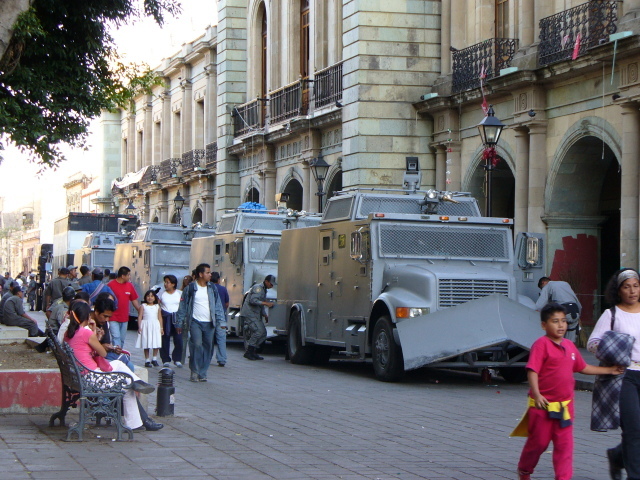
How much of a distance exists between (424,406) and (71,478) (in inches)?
244

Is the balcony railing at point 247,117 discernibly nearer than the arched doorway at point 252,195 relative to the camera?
Yes

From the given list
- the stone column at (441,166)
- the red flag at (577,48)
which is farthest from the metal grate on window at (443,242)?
the stone column at (441,166)

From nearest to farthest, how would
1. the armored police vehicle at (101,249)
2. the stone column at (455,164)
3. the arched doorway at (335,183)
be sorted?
the stone column at (455,164), the arched doorway at (335,183), the armored police vehicle at (101,249)

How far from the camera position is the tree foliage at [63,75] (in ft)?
53.8

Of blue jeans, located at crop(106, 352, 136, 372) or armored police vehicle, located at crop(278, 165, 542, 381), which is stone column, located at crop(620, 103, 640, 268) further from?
blue jeans, located at crop(106, 352, 136, 372)

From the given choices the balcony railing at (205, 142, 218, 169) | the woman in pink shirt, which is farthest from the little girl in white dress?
the balcony railing at (205, 142, 218, 169)

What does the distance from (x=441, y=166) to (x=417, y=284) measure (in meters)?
11.7

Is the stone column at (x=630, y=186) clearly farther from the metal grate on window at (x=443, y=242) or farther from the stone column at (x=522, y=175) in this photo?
the stone column at (x=522, y=175)

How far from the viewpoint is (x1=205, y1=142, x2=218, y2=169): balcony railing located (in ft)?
144

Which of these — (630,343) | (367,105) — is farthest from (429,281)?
(367,105)

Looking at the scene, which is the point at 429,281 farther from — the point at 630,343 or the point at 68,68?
the point at 630,343

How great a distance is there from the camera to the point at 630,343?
298 inches

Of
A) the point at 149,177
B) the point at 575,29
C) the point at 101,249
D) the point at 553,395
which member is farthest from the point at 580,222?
the point at 149,177

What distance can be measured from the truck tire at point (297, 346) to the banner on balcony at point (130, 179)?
37.0 m
